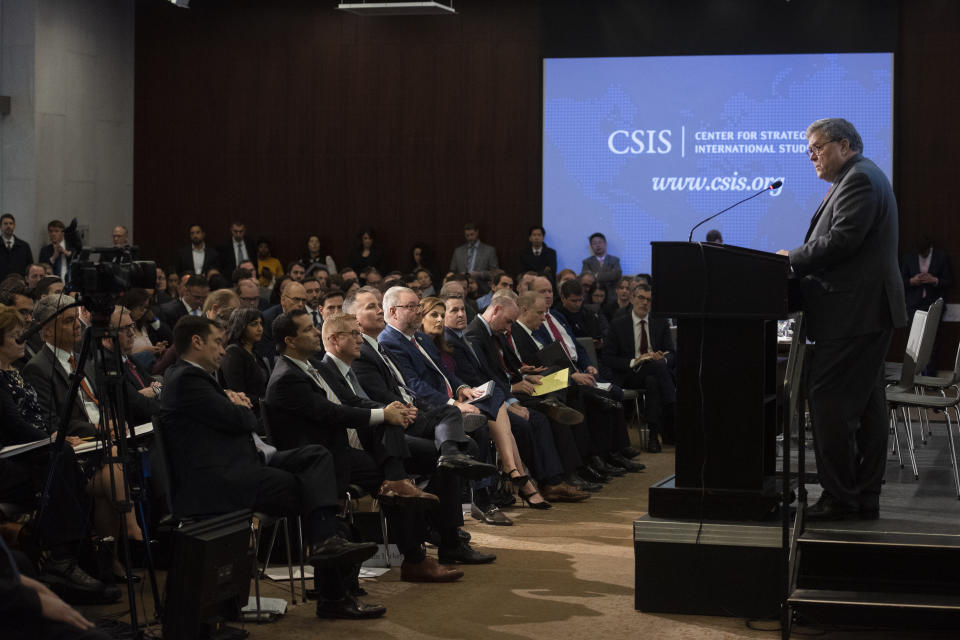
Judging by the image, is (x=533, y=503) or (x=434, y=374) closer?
(x=434, y=374)

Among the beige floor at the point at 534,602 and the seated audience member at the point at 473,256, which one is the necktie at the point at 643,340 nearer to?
the beige floor at the point at 534,602

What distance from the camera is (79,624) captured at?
2.75 m

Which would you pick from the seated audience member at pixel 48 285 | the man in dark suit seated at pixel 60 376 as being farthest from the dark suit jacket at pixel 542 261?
the man in dark suit seated at pixel 60 376

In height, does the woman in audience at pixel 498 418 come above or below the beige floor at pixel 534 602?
above

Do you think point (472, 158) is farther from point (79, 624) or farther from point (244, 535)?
point (79, 624)

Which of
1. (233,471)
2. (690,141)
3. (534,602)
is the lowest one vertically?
(534,602)

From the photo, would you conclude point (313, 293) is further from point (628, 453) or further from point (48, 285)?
point (628, 453)

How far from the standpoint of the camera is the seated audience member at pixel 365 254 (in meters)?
14.6

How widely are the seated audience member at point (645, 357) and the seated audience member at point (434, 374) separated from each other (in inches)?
100

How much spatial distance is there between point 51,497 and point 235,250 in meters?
10.3

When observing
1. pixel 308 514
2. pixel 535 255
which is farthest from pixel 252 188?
pixel 308 514

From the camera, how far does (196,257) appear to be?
1431 centimetres

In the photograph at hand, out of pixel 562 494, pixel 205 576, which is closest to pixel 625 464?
pixel 562 494

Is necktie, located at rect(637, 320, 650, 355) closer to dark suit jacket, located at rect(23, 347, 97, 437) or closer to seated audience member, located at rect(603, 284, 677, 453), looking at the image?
seated audience member, located at rect(603, 284, 677, 453)
